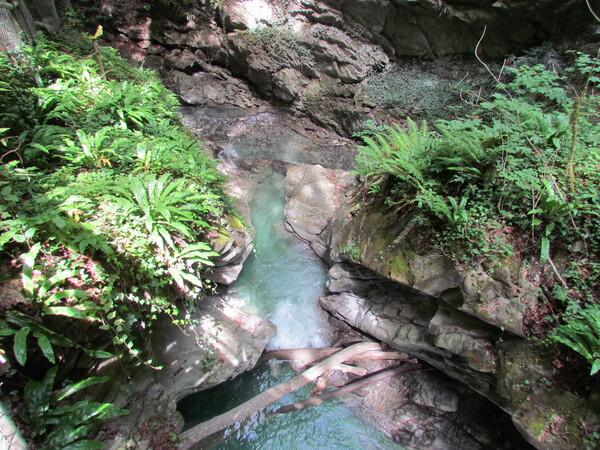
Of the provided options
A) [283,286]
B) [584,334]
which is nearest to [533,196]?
[584,334]

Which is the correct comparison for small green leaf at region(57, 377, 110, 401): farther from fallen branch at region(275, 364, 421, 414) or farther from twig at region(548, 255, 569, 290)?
twig at region(548, 255, 569, 290)

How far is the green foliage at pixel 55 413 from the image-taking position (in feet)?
9.13

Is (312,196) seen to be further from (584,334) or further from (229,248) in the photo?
(584,334)

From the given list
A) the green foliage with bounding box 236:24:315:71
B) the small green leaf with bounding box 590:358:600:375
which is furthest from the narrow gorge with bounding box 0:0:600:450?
the green foliage with bounding box 236:24:315:71

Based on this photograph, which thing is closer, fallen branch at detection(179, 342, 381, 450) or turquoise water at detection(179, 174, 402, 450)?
fallen branch at detection(179, 342, 381, 450)

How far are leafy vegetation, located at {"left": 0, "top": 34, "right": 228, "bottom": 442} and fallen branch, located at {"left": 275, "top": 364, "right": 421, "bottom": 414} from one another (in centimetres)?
259

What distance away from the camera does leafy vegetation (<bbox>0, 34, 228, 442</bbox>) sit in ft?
9.12

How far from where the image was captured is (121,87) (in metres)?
5.49

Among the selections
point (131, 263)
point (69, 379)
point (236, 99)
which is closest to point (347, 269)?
point (131, 263)

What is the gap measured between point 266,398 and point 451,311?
3144 millimetres

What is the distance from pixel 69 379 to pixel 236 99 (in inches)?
429

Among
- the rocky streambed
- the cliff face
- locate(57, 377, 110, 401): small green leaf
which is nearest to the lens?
locate(57, 377, 110, 401): small green leaf

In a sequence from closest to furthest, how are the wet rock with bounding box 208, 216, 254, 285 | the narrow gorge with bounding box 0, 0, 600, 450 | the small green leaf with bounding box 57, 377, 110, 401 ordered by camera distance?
the small green leaf with bounding box 57, 377, 110, 401, the narrow gorge with bounding box 0, 0, 600, 450, the wet rock with bounding box 208, 216, 254, 285

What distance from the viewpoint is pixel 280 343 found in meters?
5.55
